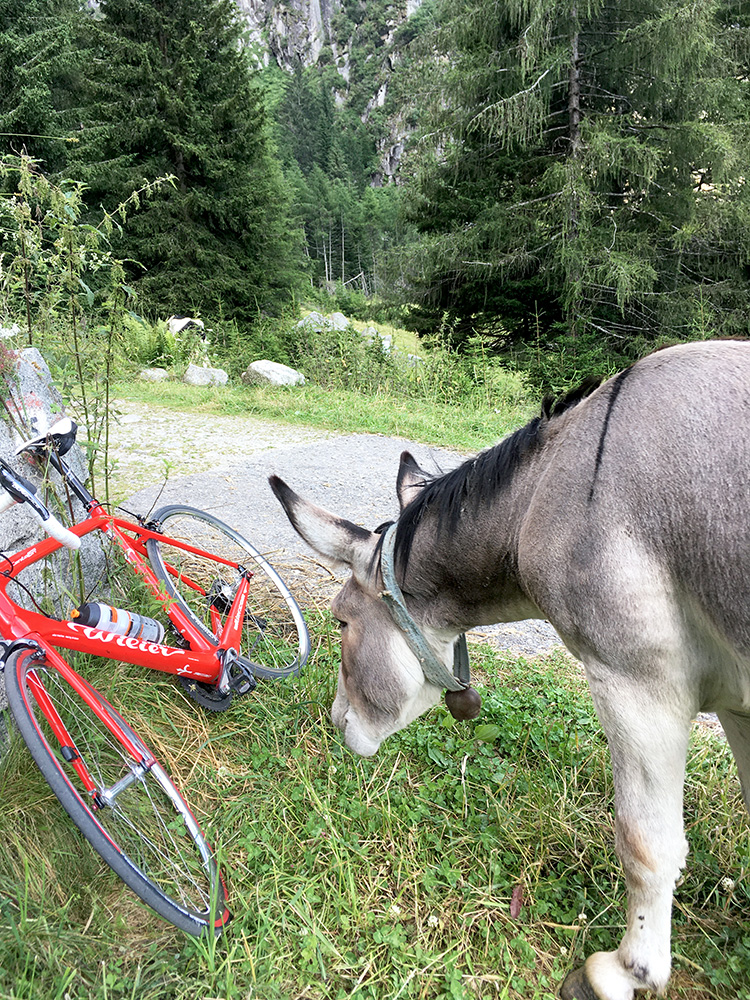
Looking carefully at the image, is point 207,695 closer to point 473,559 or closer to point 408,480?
point 408,480

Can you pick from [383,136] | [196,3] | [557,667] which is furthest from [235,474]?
[383,136]

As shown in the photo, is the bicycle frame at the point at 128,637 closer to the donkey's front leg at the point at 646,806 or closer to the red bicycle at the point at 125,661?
the red bicycle at the point at 125,661

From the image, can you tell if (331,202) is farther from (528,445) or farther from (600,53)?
(528,445)

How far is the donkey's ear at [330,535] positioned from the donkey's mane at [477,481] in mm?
Answer: 158

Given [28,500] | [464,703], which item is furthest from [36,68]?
[464,703]

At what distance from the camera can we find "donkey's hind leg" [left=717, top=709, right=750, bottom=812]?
6.11ft

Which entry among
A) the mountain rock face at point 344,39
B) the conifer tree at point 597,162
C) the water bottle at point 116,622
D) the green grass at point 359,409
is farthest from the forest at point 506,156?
the mountain rock face at point 344,39

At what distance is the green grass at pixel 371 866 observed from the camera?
1715 mm

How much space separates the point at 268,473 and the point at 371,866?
4532 millimetres

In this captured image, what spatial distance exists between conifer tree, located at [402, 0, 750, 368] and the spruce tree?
337 inches

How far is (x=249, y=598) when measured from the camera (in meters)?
3.61

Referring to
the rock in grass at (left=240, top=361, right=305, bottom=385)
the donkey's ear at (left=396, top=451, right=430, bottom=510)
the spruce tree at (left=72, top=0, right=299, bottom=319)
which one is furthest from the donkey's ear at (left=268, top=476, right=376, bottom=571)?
the spruce tree at (left=72, top=0, right=299, bottom=319)

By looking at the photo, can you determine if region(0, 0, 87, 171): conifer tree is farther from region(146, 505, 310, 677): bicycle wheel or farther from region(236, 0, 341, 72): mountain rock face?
region(236, 0, 341, 72): mountain rock face

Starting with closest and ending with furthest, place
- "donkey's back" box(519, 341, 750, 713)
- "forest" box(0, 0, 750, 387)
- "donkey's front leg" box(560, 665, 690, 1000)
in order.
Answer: "donkey's back" box(519, 341, 750, 713)
"donkey's front leg" box(560, 665, 690, 1000)
"forest" box(0, 0, 750, 387)
